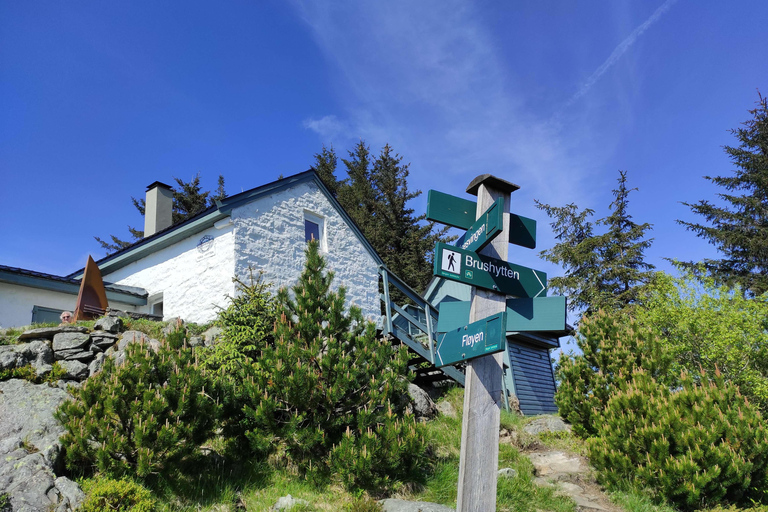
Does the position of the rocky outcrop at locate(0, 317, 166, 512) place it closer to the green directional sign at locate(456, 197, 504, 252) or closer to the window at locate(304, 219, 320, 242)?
the green directional sign at locate(456, 197, 504, 252)

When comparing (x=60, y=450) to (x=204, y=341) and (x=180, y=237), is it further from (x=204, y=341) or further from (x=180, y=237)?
(x=180, y=237)

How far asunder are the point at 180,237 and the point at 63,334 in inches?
201

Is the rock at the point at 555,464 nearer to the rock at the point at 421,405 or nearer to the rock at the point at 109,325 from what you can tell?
the rock at the point at 421,405

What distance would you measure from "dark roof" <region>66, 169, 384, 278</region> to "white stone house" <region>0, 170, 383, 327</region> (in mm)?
25

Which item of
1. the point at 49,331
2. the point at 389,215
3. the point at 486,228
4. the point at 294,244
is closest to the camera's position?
the point at 486,228

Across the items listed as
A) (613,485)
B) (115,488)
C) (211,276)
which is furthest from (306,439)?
(211,276)

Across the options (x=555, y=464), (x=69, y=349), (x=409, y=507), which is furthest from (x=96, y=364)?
(x=555, y=464)

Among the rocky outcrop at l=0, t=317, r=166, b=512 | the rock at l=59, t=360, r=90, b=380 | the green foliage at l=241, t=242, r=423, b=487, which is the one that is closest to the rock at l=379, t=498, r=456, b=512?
the green foliage at l=241, t=242, r=423, b=487

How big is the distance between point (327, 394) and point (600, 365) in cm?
599

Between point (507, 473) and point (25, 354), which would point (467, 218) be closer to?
point (507, 473)

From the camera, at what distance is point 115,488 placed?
210 inches

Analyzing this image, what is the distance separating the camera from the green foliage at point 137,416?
18.8 ft

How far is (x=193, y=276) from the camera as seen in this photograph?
12.9 m

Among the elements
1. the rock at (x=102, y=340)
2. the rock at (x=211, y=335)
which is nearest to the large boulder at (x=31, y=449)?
the rock at (x=102, y=340)
